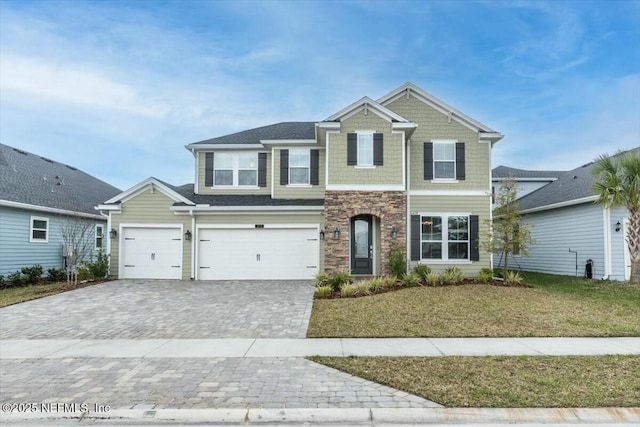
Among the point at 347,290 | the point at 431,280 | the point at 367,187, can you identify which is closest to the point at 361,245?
the point at 367,187

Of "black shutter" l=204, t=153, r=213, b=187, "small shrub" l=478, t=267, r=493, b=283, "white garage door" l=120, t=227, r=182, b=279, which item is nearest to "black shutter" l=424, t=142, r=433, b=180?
"small shrub" l=478, t=267, r=493, b=283

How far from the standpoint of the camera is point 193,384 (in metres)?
5.16

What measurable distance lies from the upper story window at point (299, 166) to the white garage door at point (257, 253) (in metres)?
2.29

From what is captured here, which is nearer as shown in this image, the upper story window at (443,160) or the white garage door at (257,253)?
the white garage door at (257,253)

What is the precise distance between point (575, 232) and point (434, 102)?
8.53 metres

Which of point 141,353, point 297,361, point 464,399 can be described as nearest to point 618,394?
point 464,399

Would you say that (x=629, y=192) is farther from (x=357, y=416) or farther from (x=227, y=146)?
(x=227, y=146)

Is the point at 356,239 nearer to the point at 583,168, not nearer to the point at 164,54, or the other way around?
the point at 164,54

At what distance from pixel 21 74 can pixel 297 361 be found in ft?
61.1

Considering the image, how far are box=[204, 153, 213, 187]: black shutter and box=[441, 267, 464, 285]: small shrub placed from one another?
10.7m

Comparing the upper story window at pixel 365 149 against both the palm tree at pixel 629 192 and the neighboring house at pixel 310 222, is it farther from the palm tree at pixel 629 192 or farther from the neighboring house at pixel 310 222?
the palm tree at pixel 629 192

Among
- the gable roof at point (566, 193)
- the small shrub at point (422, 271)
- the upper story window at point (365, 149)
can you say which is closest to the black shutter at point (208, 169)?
the upper story window at point (365, 149)

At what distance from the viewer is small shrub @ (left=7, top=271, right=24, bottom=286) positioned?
15705 millimetres

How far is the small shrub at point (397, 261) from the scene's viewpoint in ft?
47.1
